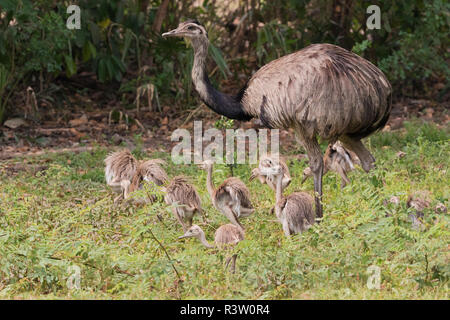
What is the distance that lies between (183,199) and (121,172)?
3.13ft

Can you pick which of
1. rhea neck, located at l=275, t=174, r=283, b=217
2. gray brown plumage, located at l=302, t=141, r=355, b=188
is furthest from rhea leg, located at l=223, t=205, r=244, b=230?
gray brown plumage, located at l=302, t=141, r=355, b=188

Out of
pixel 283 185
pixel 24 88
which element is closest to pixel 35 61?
pixel 24 88

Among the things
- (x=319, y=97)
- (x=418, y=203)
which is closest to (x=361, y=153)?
(x=319, y=97)

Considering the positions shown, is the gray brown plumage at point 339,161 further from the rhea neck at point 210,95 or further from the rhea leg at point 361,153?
the rhea neck at point 210,95

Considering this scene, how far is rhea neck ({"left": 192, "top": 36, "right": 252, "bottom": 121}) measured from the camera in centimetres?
707

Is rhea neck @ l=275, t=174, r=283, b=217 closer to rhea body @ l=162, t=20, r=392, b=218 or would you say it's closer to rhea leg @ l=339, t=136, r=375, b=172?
rhea body @ l=162, t=20, r=392, b=218

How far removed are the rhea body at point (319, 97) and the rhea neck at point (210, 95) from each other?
0.11m

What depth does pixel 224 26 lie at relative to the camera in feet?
37.8

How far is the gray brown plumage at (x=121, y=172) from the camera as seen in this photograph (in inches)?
272

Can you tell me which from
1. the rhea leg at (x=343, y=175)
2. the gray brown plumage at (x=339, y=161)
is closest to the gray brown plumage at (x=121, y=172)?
the gray brown plumage at (x=339, y=161)

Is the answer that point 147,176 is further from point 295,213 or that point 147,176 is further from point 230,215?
point 295,213

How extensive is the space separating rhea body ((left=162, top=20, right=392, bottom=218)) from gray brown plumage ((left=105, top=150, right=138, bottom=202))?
3.34 feet
